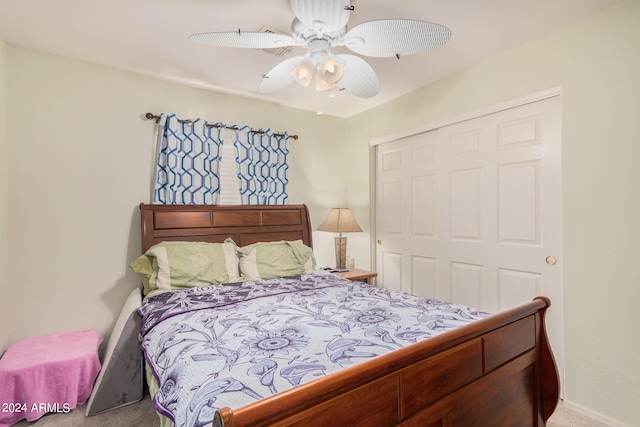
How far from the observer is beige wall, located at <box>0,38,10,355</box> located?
7.33 ft

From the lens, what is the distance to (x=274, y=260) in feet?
9.56

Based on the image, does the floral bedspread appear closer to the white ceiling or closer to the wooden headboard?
the wooden headboard

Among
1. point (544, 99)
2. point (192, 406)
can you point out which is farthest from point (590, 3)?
point (192, 406)

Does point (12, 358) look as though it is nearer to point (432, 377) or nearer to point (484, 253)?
point (432, 377)

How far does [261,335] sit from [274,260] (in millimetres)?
1407

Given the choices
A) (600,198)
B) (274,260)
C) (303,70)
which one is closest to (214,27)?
(303,70)

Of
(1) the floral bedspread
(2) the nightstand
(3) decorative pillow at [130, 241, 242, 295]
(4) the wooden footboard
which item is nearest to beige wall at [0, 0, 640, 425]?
(3) decorative pillow at [130, 241, 242, 295]

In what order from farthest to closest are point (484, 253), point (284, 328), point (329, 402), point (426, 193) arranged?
point (426, 193), point (484, 253), point (284, 328), point (329, 402)

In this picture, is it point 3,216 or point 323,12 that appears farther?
point 3,216

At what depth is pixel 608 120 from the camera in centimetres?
202

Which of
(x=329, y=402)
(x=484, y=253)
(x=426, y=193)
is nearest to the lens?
(x=329, y=402)

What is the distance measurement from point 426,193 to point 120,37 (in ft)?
9.37

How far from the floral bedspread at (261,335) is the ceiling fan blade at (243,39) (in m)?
1.51

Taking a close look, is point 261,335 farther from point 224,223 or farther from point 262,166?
point 262,166
